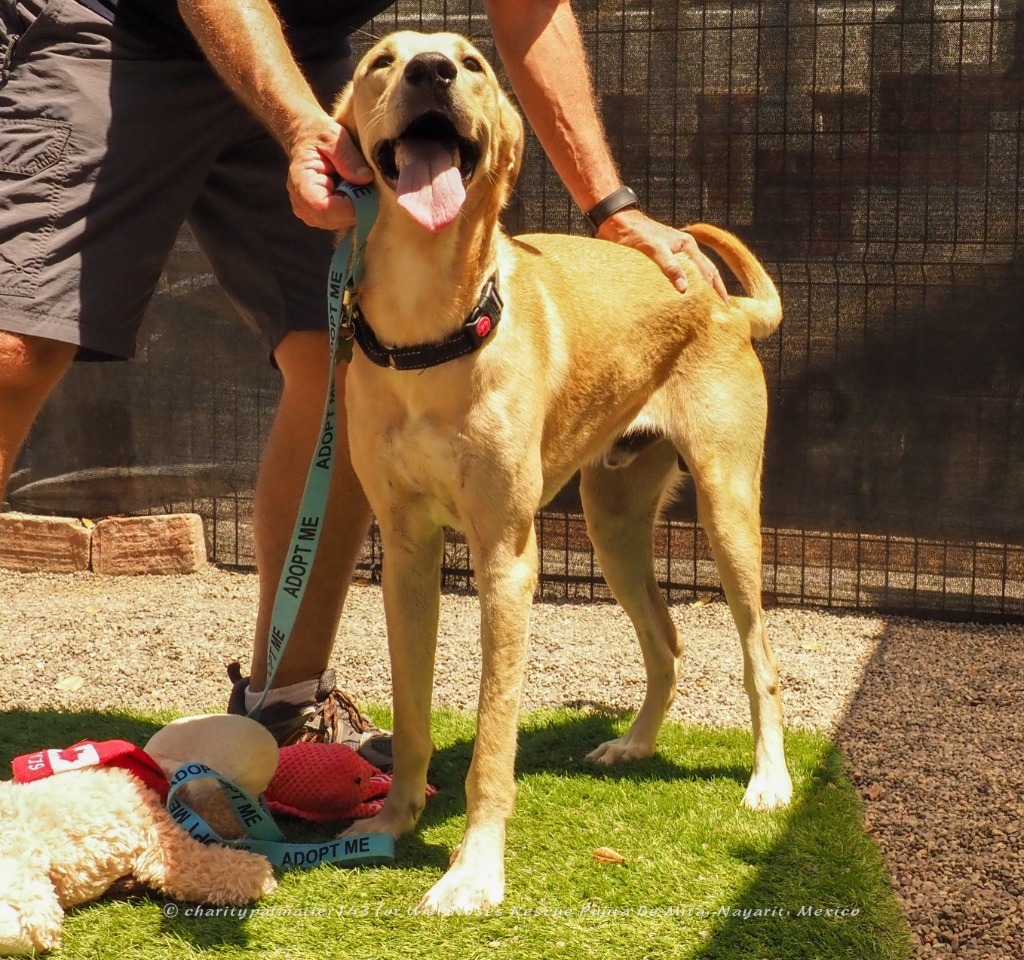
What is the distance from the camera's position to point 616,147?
6.23 metres

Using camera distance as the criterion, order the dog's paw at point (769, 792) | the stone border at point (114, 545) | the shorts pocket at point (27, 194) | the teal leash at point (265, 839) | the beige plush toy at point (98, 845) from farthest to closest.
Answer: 1. the stone border at point (114, 545)
2. the dog's paw at point (769, 792)
3. the shorts pocket at point (27, 194)
4. the teal leash at point (265, 839)
5. the beige plush toy at point (98, 845)

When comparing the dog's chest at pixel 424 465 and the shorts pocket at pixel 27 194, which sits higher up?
the shorts pocket at pixel 27 194

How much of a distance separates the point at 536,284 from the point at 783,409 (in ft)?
10.2

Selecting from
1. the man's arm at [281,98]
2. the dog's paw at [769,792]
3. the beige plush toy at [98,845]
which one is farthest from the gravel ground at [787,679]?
the man's arm at [281,98]

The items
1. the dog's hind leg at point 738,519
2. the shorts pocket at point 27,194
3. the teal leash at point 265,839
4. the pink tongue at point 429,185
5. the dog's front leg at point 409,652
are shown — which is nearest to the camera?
the pink tongue at point 429,185

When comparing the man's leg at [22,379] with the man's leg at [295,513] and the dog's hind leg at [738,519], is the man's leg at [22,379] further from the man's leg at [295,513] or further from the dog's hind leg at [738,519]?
the dog's hind leg at [738,519]

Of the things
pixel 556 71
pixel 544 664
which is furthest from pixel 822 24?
pixel 544 664

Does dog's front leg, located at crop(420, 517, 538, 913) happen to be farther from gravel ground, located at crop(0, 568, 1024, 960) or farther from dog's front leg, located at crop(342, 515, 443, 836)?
gravel ground, located at crop(0, 568, 1024, 960)

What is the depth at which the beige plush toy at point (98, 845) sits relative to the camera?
99.0 inches

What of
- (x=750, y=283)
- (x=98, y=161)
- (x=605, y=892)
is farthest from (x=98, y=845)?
(x=750, y=283)

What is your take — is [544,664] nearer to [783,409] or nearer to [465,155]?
[783,409]

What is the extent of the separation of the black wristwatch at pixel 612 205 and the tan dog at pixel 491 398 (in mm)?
90

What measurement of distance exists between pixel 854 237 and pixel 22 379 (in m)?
4.07

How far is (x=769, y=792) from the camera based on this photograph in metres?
3.55
